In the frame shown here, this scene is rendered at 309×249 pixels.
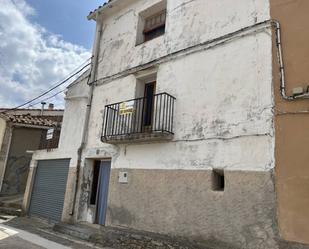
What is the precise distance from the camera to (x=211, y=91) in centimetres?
707

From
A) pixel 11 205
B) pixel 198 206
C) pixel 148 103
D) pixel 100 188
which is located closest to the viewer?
pixel 198 206

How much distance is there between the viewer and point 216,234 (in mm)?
6074

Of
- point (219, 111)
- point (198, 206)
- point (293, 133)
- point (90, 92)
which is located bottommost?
point (198, 206)

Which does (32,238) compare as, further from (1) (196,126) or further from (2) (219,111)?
(2) (219,111)

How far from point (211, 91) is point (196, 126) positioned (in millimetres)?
885

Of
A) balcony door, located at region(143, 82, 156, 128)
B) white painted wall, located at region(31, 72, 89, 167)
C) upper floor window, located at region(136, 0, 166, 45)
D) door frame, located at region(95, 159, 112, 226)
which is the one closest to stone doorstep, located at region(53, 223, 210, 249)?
door frame, located at region(95, 159, 112, 226)

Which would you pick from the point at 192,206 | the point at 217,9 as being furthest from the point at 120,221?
the point at 217,9

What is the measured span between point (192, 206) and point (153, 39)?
16.4 feet

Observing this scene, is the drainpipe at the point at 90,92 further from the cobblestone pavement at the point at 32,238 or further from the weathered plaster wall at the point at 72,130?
the cobblestone pavement at the point at 32,238

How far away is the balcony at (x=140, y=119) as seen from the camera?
762 centimetres

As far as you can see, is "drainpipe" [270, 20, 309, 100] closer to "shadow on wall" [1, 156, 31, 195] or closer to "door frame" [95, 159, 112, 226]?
"door frame" [95, 159, 112, 226]

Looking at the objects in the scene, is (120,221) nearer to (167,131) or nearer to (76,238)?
(76,238)

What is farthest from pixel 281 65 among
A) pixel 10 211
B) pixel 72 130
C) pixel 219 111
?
pixel 10 211

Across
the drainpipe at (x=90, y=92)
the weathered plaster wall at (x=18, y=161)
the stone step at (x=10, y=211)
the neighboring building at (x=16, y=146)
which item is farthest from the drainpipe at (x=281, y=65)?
the weathered plaster wall at (x=18, y=161)
